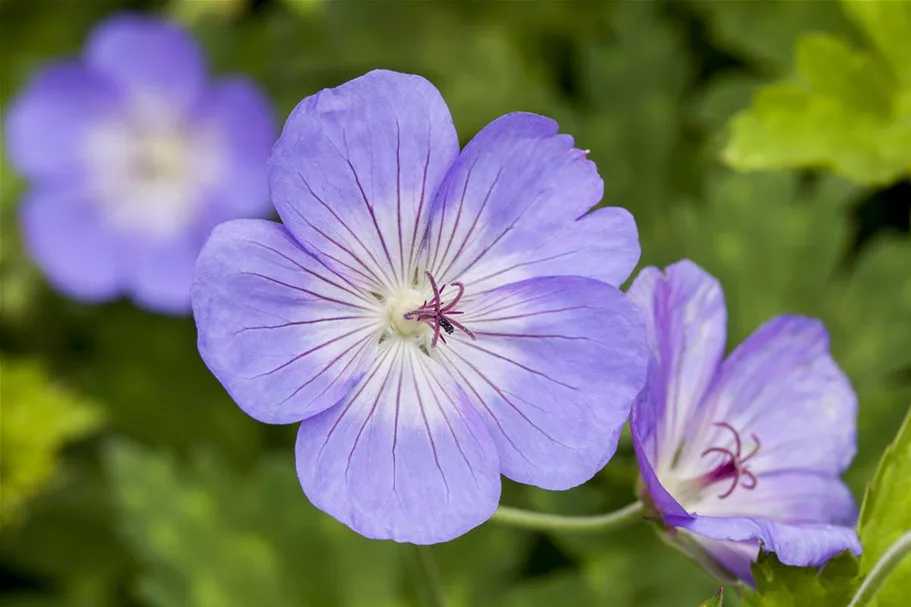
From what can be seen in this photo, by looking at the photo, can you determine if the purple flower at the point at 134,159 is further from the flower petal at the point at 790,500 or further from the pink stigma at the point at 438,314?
the flower petal at the point at 790,500

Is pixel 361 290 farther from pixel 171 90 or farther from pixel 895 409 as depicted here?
pixel 171 90

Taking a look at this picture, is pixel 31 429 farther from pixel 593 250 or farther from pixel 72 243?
pixel 593 250

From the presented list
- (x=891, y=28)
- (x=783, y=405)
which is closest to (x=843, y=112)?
(x=891, y=28)

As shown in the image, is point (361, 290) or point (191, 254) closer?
point (361, 290)

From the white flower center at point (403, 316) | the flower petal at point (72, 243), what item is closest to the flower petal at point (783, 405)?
the white flower center at point (403, 316)

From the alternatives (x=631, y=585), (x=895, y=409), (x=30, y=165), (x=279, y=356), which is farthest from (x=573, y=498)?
(x=30, y=165)

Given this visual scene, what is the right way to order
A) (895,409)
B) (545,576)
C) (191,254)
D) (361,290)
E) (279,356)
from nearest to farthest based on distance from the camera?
(279,356)
(361,290)
(895,409)
(545,576)
(191,254)

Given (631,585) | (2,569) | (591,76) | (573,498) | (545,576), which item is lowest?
(2,569)
